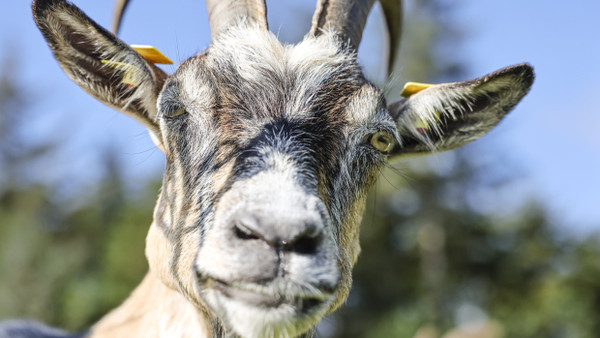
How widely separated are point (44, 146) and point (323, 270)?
35.9 meters

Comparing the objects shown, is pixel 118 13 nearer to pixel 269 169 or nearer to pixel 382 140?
pixel 382 140

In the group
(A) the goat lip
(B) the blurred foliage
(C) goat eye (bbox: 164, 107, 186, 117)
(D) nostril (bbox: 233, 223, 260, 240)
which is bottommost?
(B) the blurred foliage

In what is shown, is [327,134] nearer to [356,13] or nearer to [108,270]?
[356,13]

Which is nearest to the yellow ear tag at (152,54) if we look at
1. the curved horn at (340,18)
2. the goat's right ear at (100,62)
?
the goat's right ear at (100,62)

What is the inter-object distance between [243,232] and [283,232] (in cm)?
23

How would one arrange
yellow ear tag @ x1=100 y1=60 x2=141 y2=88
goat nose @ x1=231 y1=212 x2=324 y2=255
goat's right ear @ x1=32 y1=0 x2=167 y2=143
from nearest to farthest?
goat nose @ x1=231 y1=212 x2=324 y2=255
goat's right ear @ x1=32 y1=0 x2=167 y2=143
yellow ear tag @ x1=100 y1=60 x2=141 y2=88

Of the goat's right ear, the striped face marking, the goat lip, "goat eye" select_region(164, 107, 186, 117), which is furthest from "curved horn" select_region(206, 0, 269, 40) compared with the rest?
the goat lip

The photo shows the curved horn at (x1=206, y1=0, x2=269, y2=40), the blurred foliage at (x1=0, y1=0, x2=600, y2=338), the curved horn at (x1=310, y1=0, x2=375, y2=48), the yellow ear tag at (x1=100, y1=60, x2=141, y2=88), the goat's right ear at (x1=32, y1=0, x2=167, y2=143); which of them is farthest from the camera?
the blurred foliage at (x1=0, y1=0, x2=600, y2=338)

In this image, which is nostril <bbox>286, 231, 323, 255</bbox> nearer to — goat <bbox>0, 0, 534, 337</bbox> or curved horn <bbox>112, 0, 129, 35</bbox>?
goat <bbox>0, 0, 534, 337</bbox>

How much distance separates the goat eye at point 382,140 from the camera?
11.9 ft

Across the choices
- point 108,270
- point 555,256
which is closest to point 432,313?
point 555,256

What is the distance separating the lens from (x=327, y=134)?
331cm

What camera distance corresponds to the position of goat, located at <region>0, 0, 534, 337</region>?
8.41ft

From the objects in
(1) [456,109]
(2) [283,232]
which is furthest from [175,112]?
(1) [456,109]
